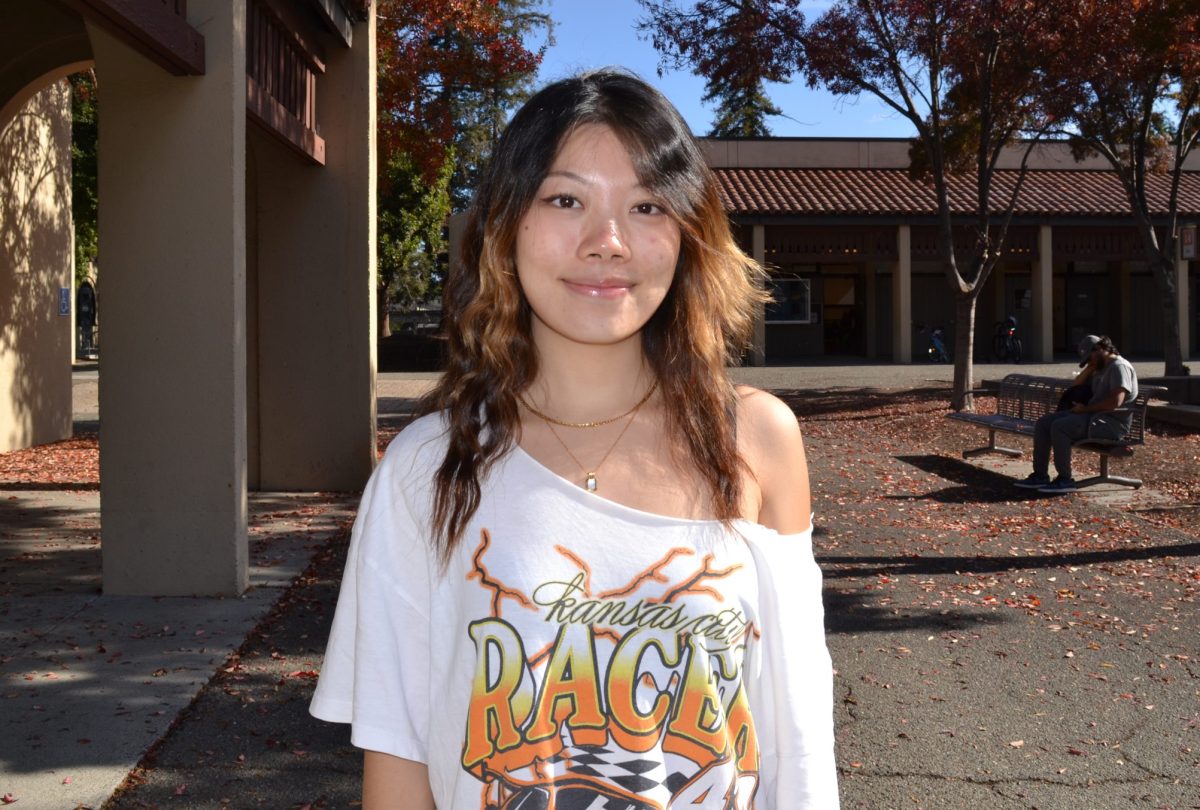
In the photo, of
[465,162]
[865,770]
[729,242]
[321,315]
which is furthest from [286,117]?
[465,162]

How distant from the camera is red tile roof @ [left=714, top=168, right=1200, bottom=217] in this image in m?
30.2

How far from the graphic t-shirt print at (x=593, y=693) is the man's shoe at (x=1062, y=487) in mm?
10073

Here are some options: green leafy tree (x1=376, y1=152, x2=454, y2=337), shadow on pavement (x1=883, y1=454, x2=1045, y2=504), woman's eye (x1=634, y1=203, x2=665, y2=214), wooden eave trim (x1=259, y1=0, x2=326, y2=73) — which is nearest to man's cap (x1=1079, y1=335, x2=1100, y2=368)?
shadow on pavement (x1=883, y1=454, x2=1045, y2=504)

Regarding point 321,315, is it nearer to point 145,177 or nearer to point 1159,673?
point 145,177

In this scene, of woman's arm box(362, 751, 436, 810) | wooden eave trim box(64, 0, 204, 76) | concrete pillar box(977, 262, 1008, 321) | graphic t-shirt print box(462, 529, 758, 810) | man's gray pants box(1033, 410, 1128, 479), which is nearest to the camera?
graphic t-shirt print box(462, 529, 758, 810)

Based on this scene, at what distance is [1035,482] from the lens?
37.2 ft

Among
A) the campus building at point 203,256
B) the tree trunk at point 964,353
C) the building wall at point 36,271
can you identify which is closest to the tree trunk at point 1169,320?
the tree trunk at point 964,353

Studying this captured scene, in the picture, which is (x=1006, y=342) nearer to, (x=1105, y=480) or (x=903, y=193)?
(x=903, y=193)

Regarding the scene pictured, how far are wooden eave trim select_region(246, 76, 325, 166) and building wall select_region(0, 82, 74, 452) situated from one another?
4.61 meters

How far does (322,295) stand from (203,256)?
4.04 meters

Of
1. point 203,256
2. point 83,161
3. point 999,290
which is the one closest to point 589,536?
point 203,256

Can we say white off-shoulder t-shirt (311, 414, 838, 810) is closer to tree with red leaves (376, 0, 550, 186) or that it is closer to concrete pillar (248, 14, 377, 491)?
concrete pillar (248, 14, 377, 491)

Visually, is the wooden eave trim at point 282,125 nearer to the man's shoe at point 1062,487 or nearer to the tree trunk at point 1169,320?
the man's shoe at point 1062,487

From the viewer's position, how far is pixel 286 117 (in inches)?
357
